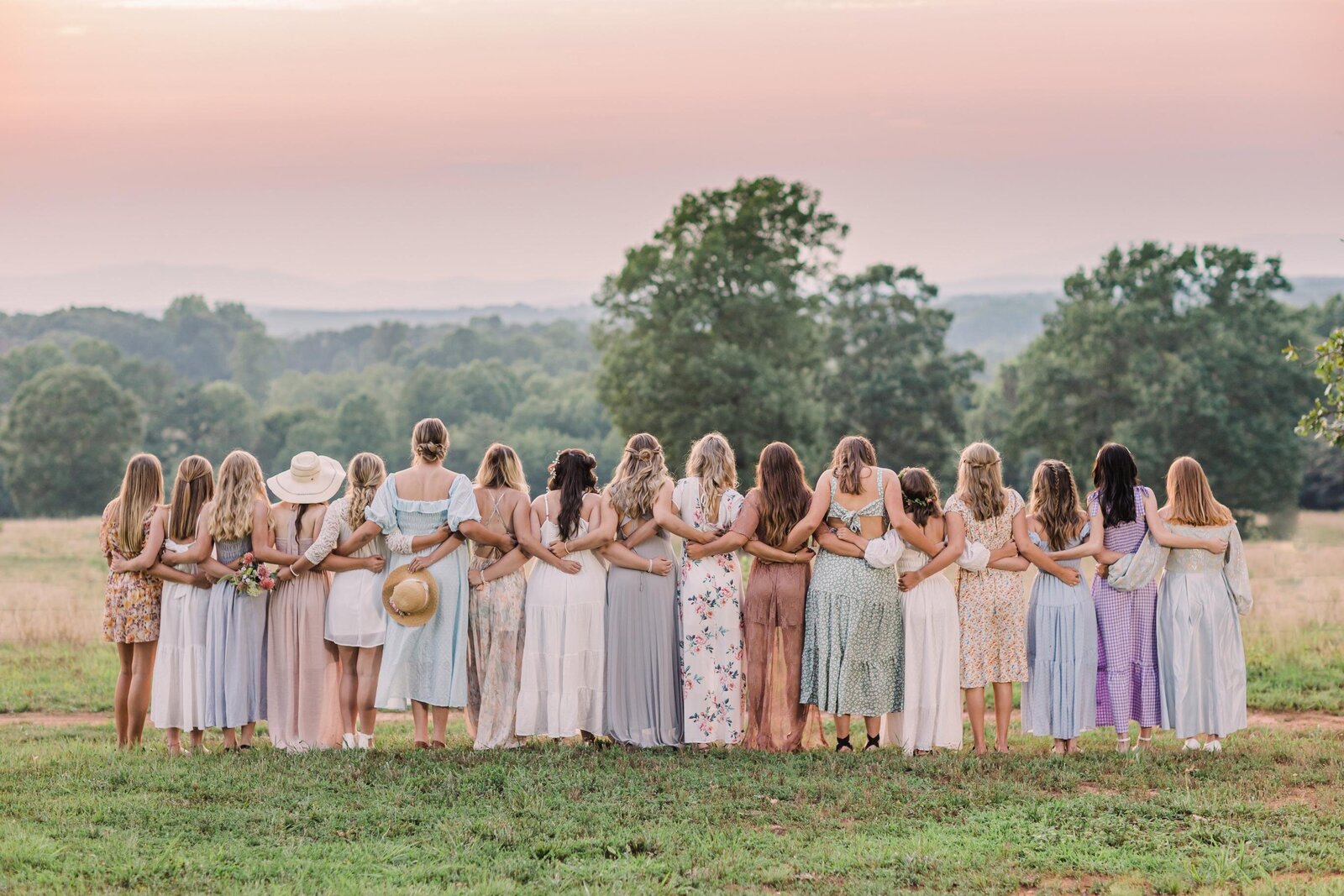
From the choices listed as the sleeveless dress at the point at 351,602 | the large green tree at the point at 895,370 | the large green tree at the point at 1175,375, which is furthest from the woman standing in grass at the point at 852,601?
the large green tree at the point at 895,370

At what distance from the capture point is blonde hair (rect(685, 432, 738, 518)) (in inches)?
366

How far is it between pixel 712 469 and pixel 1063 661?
9.24 feet

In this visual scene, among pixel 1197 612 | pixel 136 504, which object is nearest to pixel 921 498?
pixel 1197 612

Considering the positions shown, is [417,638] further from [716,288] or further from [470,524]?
[716,288]

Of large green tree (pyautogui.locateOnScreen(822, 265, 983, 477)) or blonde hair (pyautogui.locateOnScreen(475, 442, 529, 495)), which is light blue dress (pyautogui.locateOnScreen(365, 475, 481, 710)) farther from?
large green tree (pyautogui.locateOnScreen(822, 265, 983, 477))

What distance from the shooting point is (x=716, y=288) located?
42.0 metres

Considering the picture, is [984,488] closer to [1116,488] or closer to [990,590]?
[990,590]

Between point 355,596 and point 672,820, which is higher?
point 355,596

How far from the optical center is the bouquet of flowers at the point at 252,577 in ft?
30.0

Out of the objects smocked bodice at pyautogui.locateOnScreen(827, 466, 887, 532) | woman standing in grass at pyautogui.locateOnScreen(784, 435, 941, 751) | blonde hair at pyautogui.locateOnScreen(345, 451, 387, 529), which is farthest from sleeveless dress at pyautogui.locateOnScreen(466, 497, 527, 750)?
smocked bodice at pyautogui.locateOnScreen(827, 466, 887, 532)

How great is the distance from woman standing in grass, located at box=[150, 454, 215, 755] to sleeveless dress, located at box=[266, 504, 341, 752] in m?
0.48

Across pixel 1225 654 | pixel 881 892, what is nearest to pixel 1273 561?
pixel 1225 654

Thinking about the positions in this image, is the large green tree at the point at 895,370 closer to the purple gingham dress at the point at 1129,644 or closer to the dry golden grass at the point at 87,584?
the dry golden grass at the point at 87,584

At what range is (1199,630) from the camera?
928cm
